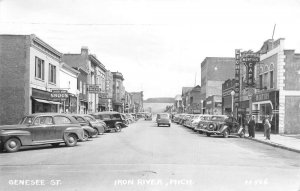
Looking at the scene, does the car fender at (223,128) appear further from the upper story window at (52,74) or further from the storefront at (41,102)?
the upper story window at (52,74)

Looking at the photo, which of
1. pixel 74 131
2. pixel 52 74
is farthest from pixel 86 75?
pixel 74 131

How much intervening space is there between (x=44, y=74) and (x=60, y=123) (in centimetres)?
1630

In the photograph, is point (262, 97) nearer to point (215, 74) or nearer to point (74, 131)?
point (74, 131)

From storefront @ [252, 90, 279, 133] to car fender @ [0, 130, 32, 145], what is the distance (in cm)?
2024

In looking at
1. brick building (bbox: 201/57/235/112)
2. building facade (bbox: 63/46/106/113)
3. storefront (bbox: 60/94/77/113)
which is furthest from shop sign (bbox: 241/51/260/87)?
brick building (bbox: 201/57/235/112)

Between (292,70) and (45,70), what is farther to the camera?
(45,70)

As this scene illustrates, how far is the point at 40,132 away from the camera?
1628 centimetres

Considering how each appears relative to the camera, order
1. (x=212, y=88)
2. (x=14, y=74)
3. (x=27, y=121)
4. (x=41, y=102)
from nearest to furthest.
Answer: (x=27, y=121) < (x=14, y=74) < (x=41, y=102) < (x=212, y=88)

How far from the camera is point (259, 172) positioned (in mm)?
10844

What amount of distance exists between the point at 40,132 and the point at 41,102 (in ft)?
48.9

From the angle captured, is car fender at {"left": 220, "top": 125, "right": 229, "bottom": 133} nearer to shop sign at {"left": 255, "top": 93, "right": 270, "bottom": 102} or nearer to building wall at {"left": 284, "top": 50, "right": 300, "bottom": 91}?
building wall at {"left": 284, "top": 50, "right": 300, "bottom": 91}

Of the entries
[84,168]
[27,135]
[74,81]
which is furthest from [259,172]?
[74,81]

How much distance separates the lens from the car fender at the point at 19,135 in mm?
15172

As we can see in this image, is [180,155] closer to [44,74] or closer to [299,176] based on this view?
[299,176]
